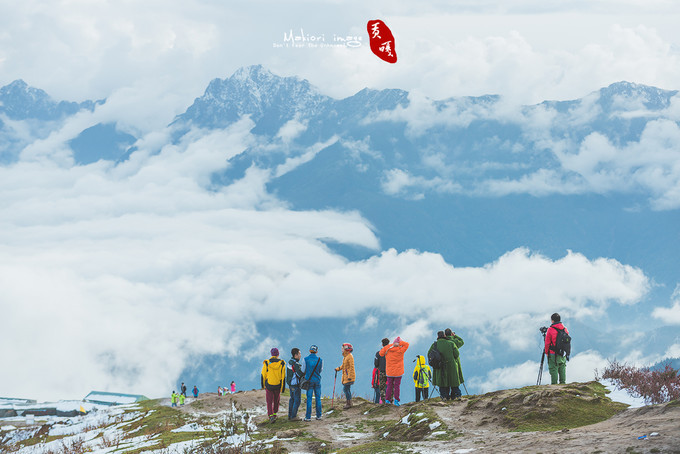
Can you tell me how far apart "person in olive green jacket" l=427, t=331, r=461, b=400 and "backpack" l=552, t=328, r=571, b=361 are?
320cm

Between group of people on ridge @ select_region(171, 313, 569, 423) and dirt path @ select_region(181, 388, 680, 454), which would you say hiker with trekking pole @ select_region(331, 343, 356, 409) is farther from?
group of people on ridge @ select_region(171, 313, 569, 423)

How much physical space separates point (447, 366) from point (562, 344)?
3767mm

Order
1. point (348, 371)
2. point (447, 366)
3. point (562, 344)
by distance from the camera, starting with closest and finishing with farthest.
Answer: point (562, 344)
point (447, 366)
point (348, 371)

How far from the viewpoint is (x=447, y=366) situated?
1995 cm

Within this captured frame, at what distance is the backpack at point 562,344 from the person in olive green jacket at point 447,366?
3.20 m

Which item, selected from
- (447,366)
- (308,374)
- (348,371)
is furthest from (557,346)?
(308,374)

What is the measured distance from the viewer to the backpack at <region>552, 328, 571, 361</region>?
1925 centimetres

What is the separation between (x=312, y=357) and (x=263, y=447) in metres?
5.18

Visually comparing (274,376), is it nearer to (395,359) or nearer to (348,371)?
(348,371)

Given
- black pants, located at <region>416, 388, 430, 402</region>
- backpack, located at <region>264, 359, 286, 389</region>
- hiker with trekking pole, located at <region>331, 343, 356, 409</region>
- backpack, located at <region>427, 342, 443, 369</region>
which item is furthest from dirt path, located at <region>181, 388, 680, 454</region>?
black pants, located at <region>416, 388, 430, 402</region>

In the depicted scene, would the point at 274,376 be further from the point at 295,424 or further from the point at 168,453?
the point at 168,453

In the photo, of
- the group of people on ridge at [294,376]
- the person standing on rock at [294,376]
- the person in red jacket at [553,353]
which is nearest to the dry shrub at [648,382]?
the person in red jacket at [553,353]

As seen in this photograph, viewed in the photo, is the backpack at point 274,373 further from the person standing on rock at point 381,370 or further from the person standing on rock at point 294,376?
the person standing on rock at point 381,370

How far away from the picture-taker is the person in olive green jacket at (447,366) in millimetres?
19797
